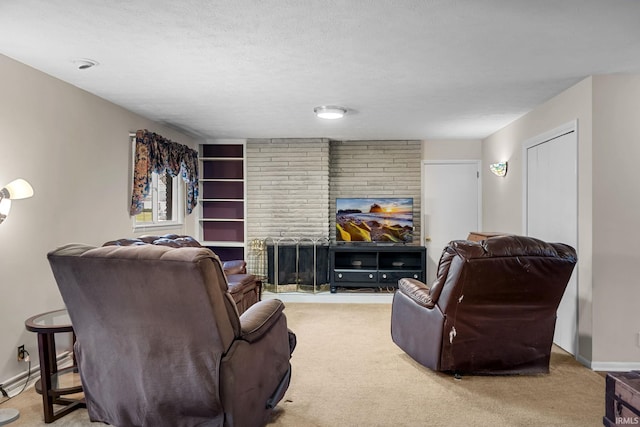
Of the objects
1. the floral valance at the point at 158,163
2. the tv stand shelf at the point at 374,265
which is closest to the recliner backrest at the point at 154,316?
the floral valance at the point at 158,163

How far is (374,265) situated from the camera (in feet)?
20.5

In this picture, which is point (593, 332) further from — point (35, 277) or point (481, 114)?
point (35, 277)

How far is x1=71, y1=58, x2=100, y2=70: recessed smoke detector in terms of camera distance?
306 centimetres

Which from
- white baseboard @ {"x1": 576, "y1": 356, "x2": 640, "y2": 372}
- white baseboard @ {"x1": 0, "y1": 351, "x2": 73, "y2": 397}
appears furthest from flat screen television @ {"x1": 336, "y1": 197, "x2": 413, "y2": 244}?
white baseboard @ {"x1": 0, "y1": 351, "x2": 73, "y2": 397}

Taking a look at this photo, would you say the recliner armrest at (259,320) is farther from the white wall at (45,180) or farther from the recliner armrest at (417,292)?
the white wall at (45,180)

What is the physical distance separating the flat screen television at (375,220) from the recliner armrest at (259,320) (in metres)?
3.98

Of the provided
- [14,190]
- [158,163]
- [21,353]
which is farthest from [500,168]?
[21,353]

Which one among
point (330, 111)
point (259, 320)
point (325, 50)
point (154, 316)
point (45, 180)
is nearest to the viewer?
point (154, 316)

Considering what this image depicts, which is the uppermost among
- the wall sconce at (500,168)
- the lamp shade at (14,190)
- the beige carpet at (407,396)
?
the wall sconce at (500,168)

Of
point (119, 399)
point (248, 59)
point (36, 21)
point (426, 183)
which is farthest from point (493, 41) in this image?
point (426, 183)

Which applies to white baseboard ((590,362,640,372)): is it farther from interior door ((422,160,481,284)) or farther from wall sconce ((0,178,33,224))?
wall sconce ((0,178,33,224))

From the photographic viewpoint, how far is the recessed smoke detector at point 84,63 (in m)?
3.06

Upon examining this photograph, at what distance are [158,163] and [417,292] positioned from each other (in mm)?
3338

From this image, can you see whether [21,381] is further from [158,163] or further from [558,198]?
[558,198]
